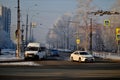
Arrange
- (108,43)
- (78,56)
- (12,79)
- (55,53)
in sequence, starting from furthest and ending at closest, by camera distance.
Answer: (108,43), (55,53), (78,56), (12,79)

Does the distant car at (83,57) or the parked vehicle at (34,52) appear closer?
the distant car at (83,57)

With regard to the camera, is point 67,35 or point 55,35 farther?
point 55,35

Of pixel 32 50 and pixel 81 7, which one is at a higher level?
pixel 81 7

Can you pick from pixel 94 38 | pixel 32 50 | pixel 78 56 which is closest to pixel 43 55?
pixel 32 50

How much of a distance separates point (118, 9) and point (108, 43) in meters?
17.0

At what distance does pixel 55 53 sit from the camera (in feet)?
259

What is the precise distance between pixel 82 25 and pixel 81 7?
4.51m

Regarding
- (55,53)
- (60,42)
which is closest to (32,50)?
(55,53)

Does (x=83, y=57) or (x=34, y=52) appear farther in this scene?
(x=34, y=52)

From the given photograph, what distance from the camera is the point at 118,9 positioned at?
9406 centimetres

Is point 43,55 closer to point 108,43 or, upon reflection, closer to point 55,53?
point 55,53

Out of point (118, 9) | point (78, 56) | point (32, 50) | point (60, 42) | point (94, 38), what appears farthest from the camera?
point (60, 42)

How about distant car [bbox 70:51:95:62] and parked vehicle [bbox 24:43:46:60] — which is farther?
parked vehicle [bbox 24:43:46:60]

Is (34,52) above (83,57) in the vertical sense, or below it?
above
